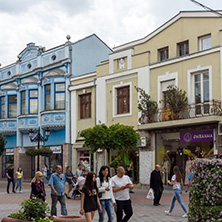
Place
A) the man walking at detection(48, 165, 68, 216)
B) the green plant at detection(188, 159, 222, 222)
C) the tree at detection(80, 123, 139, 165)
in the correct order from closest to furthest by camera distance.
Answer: the green plant at detection(188, 159, 222, 222) < the man walking at detection(48, 165, 68, 216) < the tree at detection(80, 123, 139, 165)

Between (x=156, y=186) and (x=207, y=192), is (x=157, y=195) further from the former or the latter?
(x=207, y=192)

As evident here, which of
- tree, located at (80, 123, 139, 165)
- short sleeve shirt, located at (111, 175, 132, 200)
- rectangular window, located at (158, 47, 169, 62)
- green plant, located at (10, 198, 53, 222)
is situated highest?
rectangular window, located at (158, 47, 169, 62)

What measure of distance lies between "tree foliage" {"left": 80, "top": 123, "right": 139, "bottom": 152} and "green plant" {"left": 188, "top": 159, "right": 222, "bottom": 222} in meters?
12.4

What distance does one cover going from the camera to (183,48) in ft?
80.6

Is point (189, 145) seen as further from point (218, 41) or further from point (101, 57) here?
point (101, 57)

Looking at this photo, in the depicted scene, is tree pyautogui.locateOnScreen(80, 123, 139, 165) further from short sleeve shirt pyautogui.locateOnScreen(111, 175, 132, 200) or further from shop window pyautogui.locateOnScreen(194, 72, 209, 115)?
short sleeve shirt pyautogui.locateOnScreen(111, 175, 132, 200)

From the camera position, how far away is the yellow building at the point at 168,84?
22422 mm

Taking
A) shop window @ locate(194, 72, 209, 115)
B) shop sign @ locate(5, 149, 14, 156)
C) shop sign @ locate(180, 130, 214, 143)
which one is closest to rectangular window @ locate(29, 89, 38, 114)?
shop sign @ locate(5, 149, 14, 156)

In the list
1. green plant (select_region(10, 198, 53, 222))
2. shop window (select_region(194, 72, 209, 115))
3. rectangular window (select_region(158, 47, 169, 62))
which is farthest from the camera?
rectangular window (select_region(158, 47, 169, 62))

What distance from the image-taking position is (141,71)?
2639 cm

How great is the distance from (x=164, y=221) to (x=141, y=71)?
15064 millimetres

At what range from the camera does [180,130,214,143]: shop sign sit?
22328 mm

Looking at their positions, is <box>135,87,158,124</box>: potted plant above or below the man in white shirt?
above

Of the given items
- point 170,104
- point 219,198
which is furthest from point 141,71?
A: point 219,198
